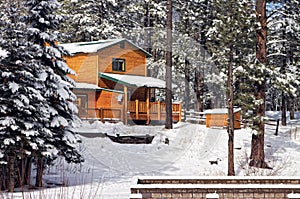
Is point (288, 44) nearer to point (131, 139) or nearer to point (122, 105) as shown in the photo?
point (131, 139)

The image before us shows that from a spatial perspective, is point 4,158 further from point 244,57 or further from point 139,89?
point 139,89

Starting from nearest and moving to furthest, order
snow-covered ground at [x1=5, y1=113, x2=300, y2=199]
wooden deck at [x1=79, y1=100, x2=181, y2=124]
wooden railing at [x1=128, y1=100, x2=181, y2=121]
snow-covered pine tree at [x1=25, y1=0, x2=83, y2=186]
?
snow-covered pine tree at [x1=25, y1=0, x2=83, y2=186] < snow-covered ground at [x1=5, y1=113, x2=300, y2=199] < wooden deck at [x1=79, y1=100, x2=181, y2=124] < wooden railing at [x1=128, y1=100, x2=181, y2=121]

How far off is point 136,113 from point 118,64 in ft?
14.7

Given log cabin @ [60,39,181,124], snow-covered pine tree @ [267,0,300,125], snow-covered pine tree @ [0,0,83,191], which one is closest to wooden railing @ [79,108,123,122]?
log cabin @ [60,39,181,124]

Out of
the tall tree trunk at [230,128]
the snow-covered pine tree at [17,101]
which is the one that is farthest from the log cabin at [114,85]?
the snow-covered pine tree at [17,101]

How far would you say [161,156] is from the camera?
17703mm

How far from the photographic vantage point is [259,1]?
53.8ft

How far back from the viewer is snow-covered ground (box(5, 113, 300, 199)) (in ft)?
41.2

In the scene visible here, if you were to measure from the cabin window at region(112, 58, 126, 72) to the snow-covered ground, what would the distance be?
670 centimetres

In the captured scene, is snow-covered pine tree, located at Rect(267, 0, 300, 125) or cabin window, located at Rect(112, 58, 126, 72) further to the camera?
cabin window, located at Rect(112, 58, 126, 72)

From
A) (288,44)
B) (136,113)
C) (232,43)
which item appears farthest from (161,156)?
(288,44)

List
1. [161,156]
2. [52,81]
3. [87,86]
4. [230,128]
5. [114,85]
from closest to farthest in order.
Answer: [52,81]
[230,128]
[161,156]
[87,86]
[114,85]

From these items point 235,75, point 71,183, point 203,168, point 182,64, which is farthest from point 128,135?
point 182,64

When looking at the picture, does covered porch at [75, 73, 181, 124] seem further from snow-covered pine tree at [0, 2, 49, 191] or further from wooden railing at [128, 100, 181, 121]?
snow-covered pine tree at [0, 2, 49, 191]
